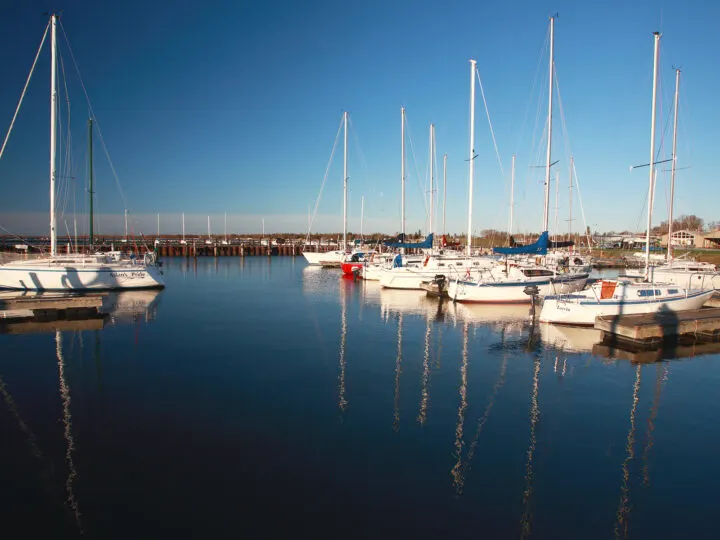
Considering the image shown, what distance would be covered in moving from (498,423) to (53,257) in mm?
28815

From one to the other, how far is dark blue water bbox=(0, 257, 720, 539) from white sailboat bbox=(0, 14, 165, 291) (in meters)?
13.5

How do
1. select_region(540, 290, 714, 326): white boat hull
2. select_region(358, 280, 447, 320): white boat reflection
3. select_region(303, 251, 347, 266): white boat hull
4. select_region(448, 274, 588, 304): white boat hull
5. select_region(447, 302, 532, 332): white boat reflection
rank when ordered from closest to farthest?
select_region(540, 290, 714, 326): white boat hull, select_region(447, 302, 532, 332): white boat reflection, select_region(358, 280, 447, 320): white boat reflection, select_region(448, 274, 588, 304): white boat hull, select_region(303, 251, 347, 266): white boat hull

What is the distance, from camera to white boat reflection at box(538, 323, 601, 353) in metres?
16.0

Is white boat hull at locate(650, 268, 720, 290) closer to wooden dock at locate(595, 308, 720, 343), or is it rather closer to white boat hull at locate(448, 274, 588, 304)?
white boat hull at locate(448, 274, 588, 304)

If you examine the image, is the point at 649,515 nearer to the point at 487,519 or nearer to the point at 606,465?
the point at 606,465

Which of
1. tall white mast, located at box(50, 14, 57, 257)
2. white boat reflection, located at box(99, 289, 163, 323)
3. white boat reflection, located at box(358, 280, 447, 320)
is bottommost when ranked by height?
white boat reflection, located at box(99, 289, 163, 323)

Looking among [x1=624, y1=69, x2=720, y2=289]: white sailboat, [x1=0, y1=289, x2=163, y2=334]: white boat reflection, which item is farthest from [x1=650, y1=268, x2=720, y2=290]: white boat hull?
[x1=0, y1=289, x2=163, y2=334]: white boat reflection

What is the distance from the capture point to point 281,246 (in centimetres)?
8825

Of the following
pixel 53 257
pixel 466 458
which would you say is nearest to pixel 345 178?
pixel 53 257

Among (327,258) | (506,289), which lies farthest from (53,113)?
(327,258)

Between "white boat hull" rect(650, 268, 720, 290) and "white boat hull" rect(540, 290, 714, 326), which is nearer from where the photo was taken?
"white boat hull" rect(540, 290, 714, 326)

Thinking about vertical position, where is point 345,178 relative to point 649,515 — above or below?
above

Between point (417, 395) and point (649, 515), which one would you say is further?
point (417, 395)

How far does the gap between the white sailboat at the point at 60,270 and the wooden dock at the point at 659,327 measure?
88.7 feet
